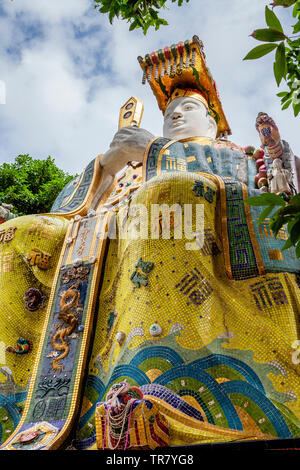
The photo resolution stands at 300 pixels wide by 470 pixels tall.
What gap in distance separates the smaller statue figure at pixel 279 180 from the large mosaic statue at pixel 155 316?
20 millimetres

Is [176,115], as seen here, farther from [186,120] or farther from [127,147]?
[127,147]

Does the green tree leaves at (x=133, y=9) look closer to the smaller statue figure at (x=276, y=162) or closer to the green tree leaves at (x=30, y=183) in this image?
the smaller statue figure at (x=276, y=162)

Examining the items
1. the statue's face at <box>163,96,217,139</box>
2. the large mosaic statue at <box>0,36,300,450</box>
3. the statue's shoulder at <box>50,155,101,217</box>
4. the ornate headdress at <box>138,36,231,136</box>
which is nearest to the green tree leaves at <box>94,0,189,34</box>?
the large mosaic statue at <box>0,36,300,450</box>

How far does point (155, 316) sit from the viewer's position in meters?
3.12

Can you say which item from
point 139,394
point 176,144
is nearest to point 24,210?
point 176,144

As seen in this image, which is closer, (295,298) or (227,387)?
(227,387)

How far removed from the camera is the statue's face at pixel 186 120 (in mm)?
5926

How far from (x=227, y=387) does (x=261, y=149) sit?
2.63 m

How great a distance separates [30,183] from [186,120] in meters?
5.84

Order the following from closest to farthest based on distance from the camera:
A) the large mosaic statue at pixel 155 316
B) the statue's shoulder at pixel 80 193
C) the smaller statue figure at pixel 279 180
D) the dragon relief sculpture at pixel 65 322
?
the large mosaic statue at pixel 155 316
the dragon relief sculpture at pixel 65 322
the smaller statue figure at pixel 279 180
the statue's shoulder at pixel 80 193

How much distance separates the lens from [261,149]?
4.56 metres

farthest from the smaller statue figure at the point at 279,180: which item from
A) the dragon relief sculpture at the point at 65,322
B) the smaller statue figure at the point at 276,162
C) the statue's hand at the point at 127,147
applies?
the dragon relief sculpture at the point at 65,322
